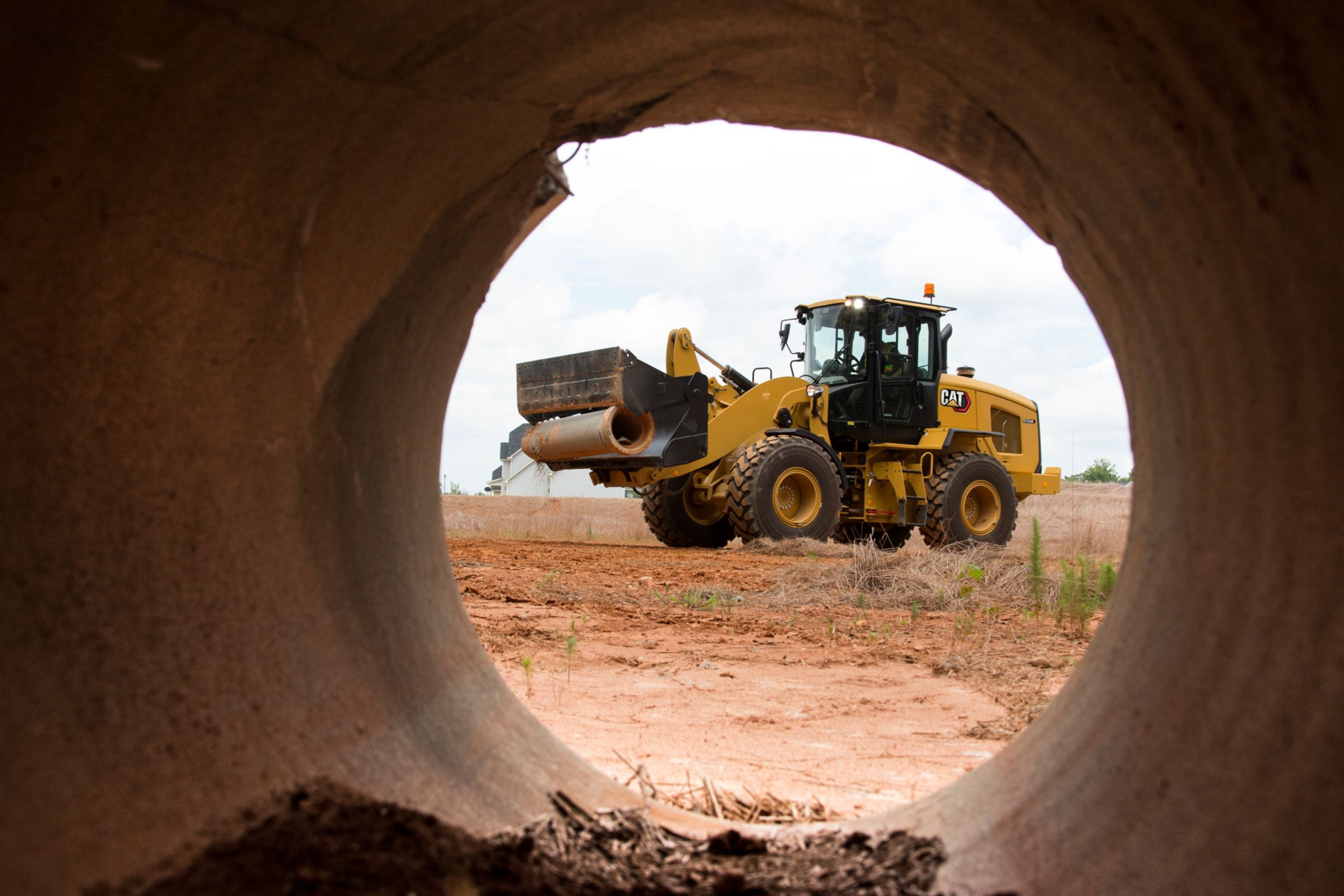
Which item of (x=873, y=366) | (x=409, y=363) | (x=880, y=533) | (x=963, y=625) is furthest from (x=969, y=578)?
(x=409, y=363)

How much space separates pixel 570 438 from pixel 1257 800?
838 cm

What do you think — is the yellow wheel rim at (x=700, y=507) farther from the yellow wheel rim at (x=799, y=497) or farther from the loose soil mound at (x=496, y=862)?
the loose soil mound at (x=496, y=862)

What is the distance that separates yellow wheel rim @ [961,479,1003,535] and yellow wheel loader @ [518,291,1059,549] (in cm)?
2

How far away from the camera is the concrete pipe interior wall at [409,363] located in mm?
1311

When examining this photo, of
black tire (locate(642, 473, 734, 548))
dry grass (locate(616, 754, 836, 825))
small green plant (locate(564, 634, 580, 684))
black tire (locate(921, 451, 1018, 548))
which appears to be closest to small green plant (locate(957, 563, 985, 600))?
small green plant (locate(564, 634, 580, 684))

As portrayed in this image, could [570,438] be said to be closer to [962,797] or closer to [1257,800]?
[962,797]

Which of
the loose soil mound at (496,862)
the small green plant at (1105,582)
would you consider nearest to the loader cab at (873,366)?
the small green plant at (1105,582)

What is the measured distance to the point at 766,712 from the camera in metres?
3.60

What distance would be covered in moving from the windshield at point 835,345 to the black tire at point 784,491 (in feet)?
4.04

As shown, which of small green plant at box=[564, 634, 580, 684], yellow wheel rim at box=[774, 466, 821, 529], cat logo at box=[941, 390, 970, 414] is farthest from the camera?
cat logo at box=[941, 390, 970, 414]

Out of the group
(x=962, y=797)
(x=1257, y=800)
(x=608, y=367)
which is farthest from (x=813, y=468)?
(x=1257, y=800)

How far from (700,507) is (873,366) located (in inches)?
96.6

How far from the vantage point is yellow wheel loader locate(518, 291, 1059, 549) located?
968 cm

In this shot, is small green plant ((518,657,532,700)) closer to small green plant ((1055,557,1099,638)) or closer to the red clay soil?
the red clay soil
